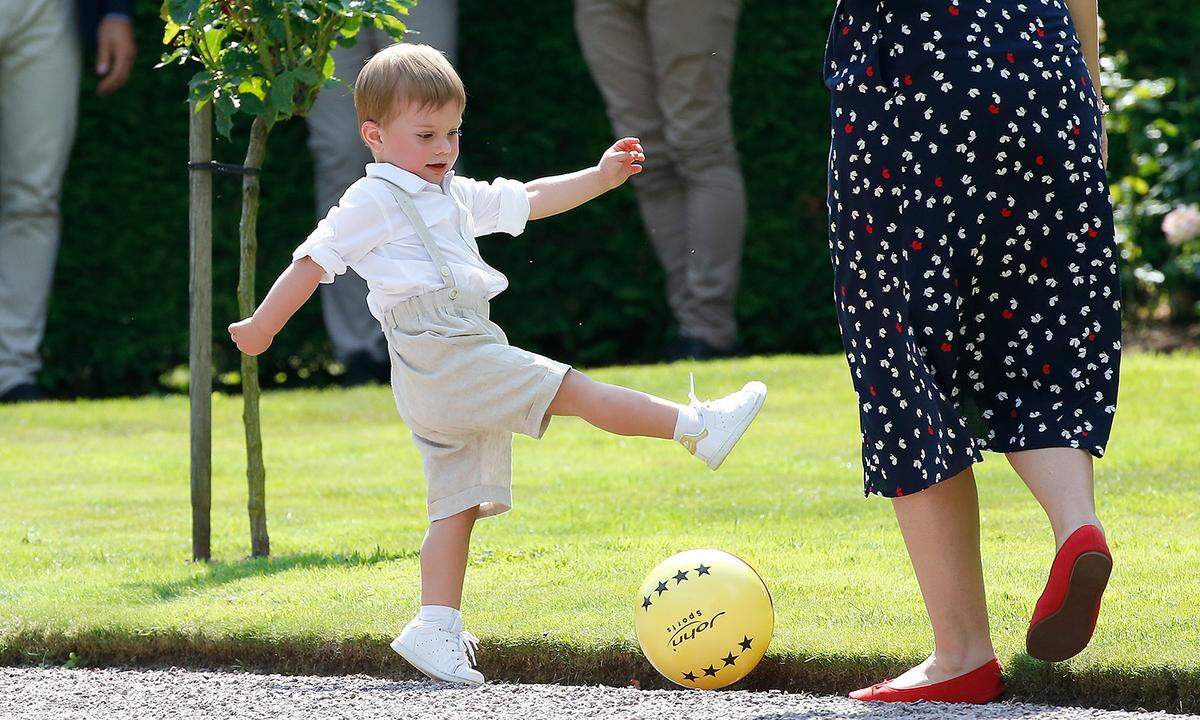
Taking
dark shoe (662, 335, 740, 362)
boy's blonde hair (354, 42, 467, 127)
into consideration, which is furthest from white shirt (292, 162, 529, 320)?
dark shoe (662, 335, 740, 362)

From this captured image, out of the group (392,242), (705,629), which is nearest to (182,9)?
(392,242)

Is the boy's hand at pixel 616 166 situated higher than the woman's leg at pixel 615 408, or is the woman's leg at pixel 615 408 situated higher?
the boy's hand at pixel 616 166

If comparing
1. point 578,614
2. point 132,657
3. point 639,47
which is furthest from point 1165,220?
point 132,657

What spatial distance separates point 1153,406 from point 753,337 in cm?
258

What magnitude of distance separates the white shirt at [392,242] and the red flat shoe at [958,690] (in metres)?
1.05

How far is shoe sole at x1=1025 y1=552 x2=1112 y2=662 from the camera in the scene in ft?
8.49

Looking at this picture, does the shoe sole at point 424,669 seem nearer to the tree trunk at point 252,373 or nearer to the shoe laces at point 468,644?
the shoe laces at point 468,644

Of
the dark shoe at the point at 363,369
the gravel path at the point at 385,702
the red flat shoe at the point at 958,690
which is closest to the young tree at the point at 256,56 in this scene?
the gravel path at the point at 385,702

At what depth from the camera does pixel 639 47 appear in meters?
7.28

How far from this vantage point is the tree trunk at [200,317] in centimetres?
411

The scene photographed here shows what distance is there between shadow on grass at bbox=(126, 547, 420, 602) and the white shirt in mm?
949

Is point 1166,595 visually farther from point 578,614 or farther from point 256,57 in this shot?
point 256,57

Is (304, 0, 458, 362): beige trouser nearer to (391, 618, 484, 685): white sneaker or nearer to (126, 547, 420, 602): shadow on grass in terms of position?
(126, 547, 420, 602): shadow on grass

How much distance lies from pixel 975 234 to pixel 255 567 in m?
2.06
